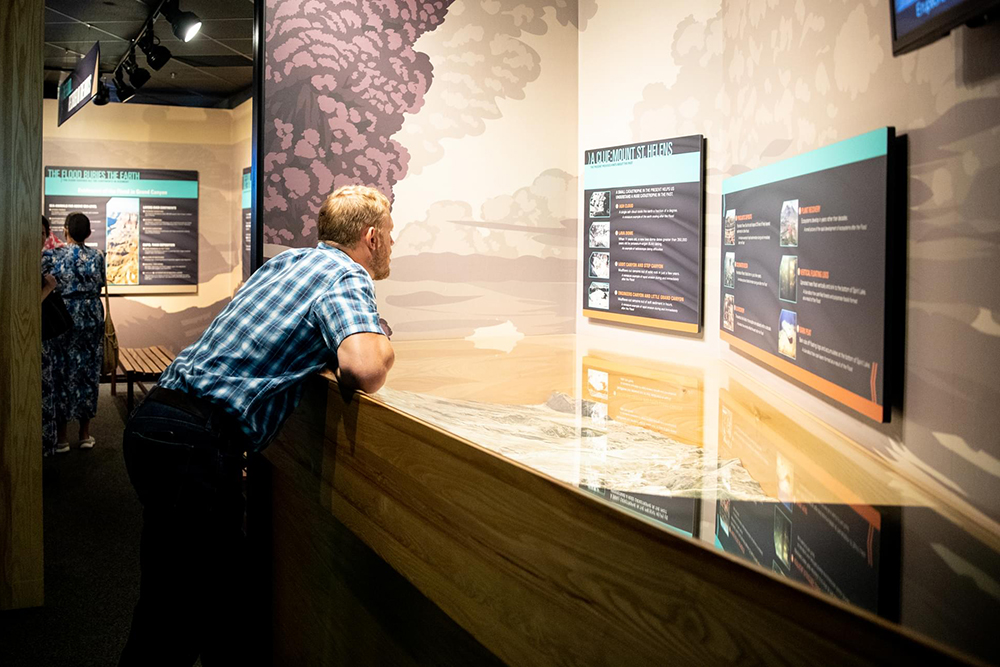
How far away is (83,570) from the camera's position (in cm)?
358

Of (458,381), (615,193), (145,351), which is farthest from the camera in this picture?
(145,351)

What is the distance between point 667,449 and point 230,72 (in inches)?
307

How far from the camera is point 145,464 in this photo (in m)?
2.11

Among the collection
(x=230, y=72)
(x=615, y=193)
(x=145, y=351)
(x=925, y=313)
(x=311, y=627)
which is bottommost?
(x=311, y=627)

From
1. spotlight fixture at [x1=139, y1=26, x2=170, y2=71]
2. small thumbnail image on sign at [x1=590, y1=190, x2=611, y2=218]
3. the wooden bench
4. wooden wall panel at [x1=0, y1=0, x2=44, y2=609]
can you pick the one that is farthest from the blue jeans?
spotlight fixture at [x1=139, y1=26, x2=170, y2=71]

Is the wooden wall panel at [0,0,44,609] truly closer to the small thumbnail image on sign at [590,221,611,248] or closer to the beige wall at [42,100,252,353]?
the small thumbnail image on sign at [590,221,611,248]

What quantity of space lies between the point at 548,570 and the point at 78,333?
5061mm

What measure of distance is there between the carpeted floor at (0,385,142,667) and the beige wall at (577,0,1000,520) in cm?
251

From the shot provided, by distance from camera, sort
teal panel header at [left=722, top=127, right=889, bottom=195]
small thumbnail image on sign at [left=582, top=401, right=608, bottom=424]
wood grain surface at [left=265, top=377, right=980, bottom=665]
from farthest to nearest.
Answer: small thumbnail image on sign at [left=582, top=401, right=608, bottom=424], teal panel header at [left=722, top=127, right=889, bottom=195], wood grain surface at [left=265, top=377, right=980, bottom=665]

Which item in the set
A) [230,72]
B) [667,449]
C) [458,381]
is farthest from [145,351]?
[667,449]

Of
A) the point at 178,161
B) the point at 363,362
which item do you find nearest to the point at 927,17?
the point at 363,362

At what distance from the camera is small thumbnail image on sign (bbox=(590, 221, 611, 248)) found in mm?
3902

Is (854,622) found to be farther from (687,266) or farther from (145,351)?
(145,351)

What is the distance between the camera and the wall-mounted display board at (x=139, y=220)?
8469 mm
